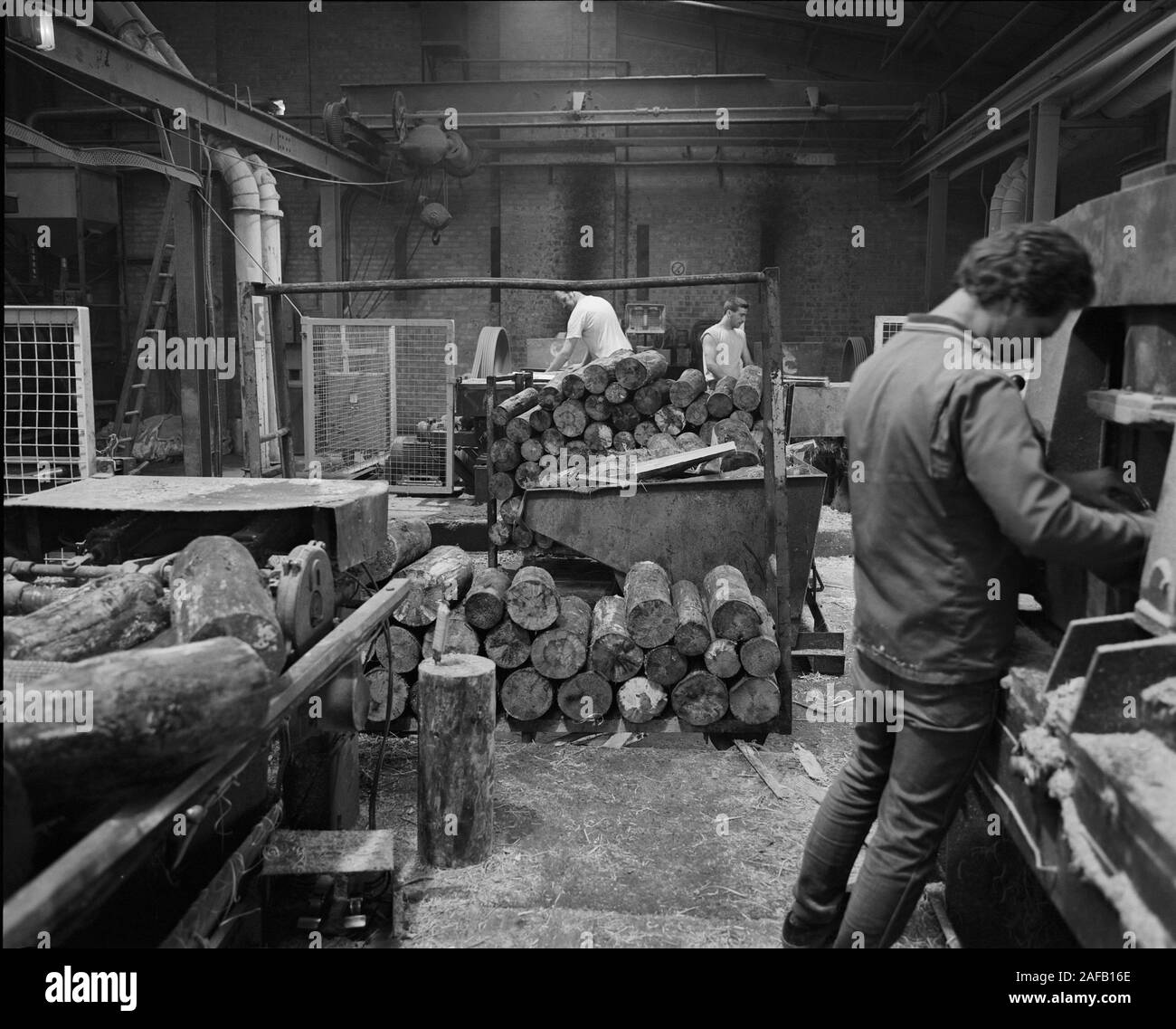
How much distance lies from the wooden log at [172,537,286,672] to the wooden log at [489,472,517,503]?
3.80 metres

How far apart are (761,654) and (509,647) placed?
124 centimetres

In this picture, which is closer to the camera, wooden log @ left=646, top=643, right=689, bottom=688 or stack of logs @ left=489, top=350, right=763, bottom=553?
wooden log @ left=646, top=643, right=689, bottom=688

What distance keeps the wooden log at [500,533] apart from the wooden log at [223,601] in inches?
137

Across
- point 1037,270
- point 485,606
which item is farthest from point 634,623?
point 1037,270

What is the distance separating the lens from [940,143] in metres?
12.1

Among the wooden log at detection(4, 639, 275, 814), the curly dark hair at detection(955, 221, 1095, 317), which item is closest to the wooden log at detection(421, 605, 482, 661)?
the wooden log at detection(4, 639, 275, 814)

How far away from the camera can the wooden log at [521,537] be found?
6.76m

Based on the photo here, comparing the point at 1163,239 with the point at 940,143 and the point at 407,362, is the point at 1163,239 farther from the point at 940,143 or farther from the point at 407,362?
the point at 407,362

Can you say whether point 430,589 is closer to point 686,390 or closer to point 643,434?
point 643,434

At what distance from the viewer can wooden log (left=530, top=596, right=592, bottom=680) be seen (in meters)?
4.95

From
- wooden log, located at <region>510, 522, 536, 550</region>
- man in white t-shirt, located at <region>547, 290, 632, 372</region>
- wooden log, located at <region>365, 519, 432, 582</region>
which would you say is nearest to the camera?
wooden log, located at <region>365, 519, 432, 582</region>

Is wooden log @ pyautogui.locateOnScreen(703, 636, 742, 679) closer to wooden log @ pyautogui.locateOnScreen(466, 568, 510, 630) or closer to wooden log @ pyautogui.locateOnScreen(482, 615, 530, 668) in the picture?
wooden log @ pyautogui.locateOnScreen(482, 615, 530, 668)

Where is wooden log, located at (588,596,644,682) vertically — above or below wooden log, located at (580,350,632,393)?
below

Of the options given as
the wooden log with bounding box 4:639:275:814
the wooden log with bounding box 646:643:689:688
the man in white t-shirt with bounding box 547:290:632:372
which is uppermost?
the man in white t-shirt with bounding box 547:290:632:372
